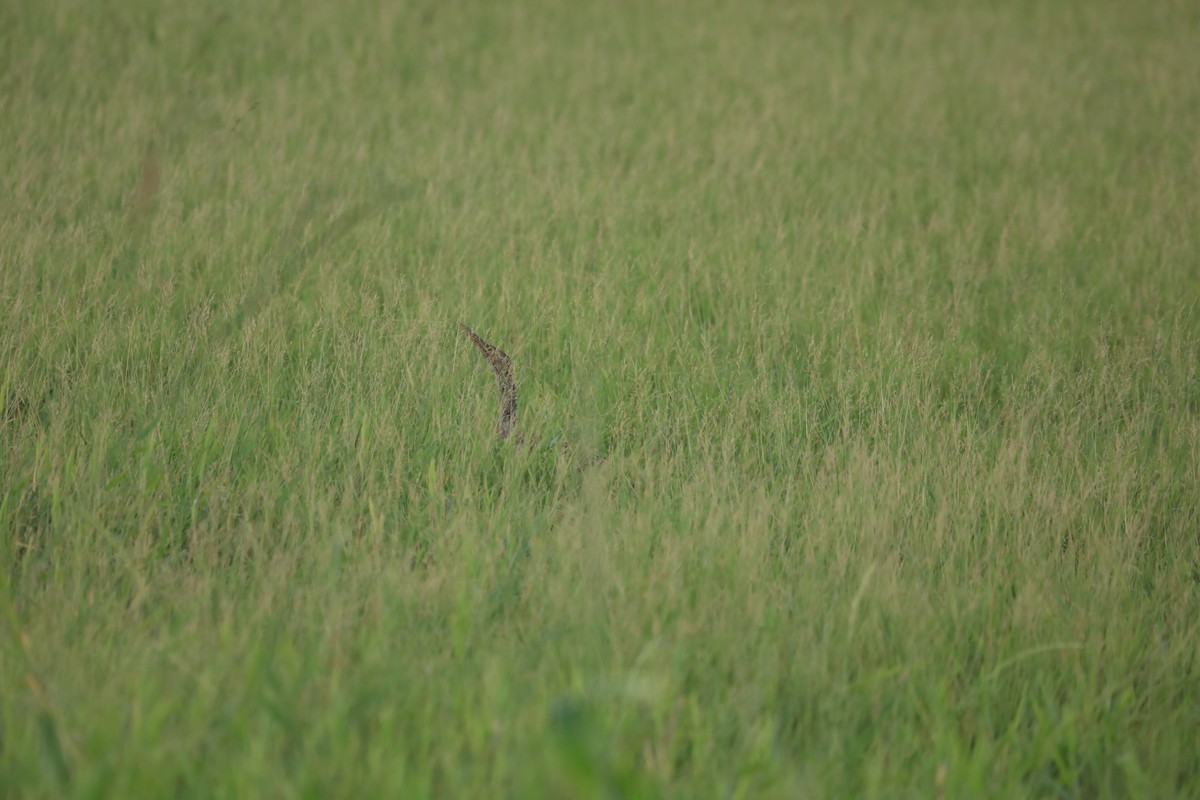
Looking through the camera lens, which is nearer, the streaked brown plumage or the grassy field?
the grassy field

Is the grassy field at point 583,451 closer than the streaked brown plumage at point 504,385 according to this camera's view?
Yes

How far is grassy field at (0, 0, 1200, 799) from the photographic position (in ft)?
6.17

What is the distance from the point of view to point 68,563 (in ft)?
7.40

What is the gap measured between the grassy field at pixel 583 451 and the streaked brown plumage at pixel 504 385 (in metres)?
0.05

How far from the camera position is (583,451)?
9.68 ft

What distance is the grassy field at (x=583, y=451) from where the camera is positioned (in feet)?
6.17

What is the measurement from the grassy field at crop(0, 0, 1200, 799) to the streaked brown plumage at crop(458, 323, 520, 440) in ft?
0.17

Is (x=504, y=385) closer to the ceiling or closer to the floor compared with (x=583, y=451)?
closer to the ceiling

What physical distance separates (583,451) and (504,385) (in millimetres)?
353

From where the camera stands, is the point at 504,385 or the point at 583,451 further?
the point at 504,385

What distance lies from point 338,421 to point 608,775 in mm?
1754

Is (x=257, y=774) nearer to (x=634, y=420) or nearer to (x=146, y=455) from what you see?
(x=146, y=455)

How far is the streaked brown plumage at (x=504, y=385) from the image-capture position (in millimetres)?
3043

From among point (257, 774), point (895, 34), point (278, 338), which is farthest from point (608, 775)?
point (895, 34)
